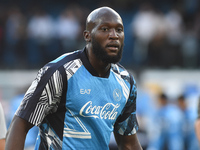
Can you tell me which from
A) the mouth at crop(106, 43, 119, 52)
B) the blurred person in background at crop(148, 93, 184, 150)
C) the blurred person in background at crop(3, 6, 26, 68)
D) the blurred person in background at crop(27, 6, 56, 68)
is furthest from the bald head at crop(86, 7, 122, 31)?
the blurred person in background at crop(3, 6, 26, 68)

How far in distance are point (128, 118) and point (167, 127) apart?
8.51 metres

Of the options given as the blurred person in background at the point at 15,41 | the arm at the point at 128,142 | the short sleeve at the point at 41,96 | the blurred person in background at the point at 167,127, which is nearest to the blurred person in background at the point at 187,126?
the blurred person in background at the point at 167,127

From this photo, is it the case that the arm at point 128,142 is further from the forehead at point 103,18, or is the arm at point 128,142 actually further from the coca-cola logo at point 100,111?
the forehead at point 103,18

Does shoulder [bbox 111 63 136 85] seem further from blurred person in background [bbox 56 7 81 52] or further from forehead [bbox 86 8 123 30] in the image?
blurred person in background [bbox 56 7 81 52]

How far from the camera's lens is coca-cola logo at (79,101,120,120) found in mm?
4113

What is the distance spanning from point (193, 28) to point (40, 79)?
12.3 meters

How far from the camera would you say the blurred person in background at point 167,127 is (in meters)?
12.8

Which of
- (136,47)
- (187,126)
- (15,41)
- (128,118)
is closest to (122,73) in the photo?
(128,118)

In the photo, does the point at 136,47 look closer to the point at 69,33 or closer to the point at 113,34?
the point at 69,33

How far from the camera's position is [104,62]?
167 inches

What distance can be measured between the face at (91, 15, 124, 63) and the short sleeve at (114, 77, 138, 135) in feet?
1.59

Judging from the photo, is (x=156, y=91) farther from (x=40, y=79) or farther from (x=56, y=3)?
(x=40, y=79)

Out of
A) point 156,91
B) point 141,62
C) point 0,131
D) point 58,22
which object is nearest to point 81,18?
point 58,22

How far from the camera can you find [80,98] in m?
4.11
